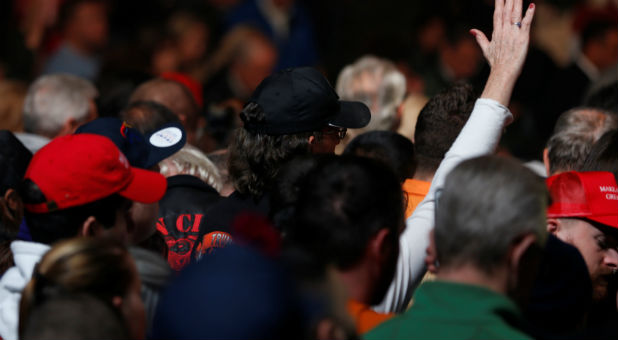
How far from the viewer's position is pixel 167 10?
10.1 meters

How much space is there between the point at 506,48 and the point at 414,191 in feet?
2.96

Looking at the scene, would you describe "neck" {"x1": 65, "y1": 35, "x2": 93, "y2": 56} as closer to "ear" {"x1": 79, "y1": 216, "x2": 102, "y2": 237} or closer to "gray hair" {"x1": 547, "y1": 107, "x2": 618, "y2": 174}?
"gray hair" {"x1": 547, "y1": 107, "x2": 618, "y2": 174}

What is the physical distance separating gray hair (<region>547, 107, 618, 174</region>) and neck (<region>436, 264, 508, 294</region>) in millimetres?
2083

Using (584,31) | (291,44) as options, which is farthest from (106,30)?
(584,31)

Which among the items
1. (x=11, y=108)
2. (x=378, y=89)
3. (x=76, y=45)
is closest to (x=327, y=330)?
(x=378, y=89)

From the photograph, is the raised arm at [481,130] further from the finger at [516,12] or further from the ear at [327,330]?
the ear at [327,330]

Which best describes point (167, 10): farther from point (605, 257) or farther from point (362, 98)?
point (605, 257)

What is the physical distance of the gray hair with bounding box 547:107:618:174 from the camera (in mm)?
4109

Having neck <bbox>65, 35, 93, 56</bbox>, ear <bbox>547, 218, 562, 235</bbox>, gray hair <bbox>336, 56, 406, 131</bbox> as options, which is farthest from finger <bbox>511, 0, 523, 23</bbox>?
neck <bbox>65, 35, 93, 56</bbox>

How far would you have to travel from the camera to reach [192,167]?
4285 millimetres

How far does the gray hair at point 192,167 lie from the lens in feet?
13.9

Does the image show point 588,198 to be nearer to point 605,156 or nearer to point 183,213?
point 605,156

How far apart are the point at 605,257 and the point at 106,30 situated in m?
7.11

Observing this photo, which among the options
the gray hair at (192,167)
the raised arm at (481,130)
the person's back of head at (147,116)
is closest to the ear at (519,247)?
the raised arm at (481,130)
